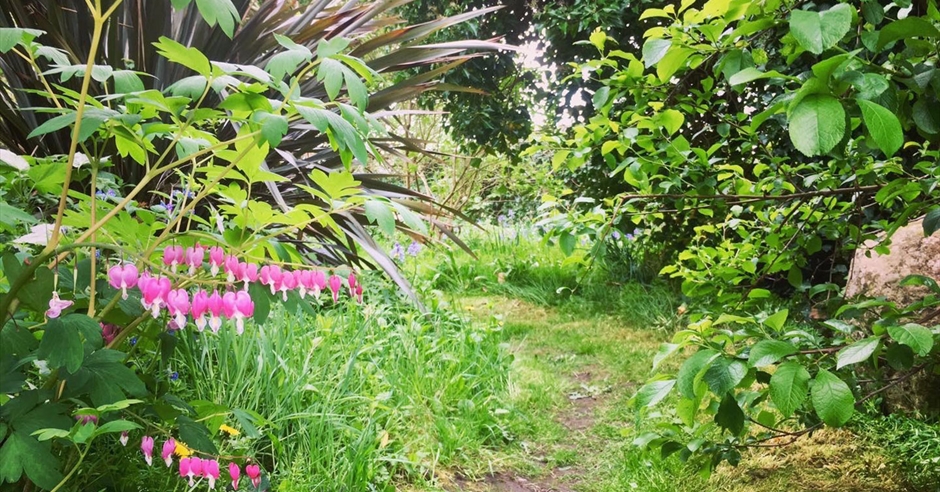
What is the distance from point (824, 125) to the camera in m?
0.57

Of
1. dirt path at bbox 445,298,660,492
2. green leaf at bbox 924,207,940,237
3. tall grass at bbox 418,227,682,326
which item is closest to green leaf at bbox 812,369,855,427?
green leaf at bbox 924,207,940,237

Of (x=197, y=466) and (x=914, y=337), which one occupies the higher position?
(x=914, y=337)

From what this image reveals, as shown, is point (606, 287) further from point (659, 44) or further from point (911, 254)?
point (659, 44)

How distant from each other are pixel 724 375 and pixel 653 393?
0.11 m

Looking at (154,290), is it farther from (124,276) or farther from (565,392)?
(565,392)

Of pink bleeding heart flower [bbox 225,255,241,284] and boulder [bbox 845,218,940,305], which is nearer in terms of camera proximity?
pink bleeding heart flower [bbox 225,255,241,284]

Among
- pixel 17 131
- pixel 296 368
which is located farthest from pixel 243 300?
pixel 17 131

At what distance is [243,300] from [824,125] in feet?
2.25

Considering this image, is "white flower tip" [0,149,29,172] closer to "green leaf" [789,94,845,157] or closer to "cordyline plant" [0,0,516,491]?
"cordyline plant" [0,0,516,491]

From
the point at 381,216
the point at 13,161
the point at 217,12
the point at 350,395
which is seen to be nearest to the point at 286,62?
the point at 217,12

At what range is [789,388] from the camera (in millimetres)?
697

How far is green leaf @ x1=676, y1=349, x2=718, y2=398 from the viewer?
0.75m

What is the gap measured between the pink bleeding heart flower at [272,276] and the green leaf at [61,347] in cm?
23

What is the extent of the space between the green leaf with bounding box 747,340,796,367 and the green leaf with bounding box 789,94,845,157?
0.26 metres
